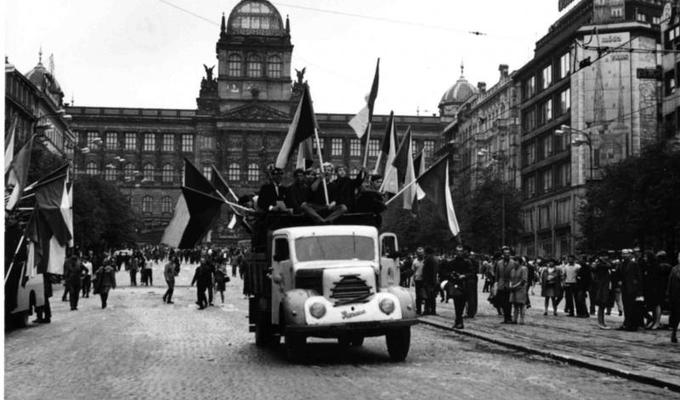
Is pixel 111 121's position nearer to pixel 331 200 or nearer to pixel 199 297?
pixel 199 297

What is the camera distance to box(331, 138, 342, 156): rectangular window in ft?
492

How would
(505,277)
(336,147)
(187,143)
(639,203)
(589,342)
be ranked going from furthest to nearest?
(336,147) < (187,143) < (639,203) < (505,277) < (589,342)

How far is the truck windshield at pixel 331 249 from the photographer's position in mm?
15531

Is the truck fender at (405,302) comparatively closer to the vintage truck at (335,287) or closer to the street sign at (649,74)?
the vintage truck at (335,287)

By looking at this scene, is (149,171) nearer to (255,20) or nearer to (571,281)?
(255,20)

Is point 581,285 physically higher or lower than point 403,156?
lower

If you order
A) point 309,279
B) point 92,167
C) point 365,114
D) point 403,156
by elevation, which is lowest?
point 309,279

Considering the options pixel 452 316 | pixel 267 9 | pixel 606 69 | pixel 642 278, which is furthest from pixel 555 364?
pixel 267 9

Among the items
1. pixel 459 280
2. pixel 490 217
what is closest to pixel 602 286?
pixel 459 280

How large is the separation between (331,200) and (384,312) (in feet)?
9.20

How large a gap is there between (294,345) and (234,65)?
13308 centimetres

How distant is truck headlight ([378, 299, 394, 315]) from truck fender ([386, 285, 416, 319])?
0.21 m

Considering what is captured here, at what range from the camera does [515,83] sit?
302ft

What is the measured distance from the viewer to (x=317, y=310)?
Answer: 47.9 feet
